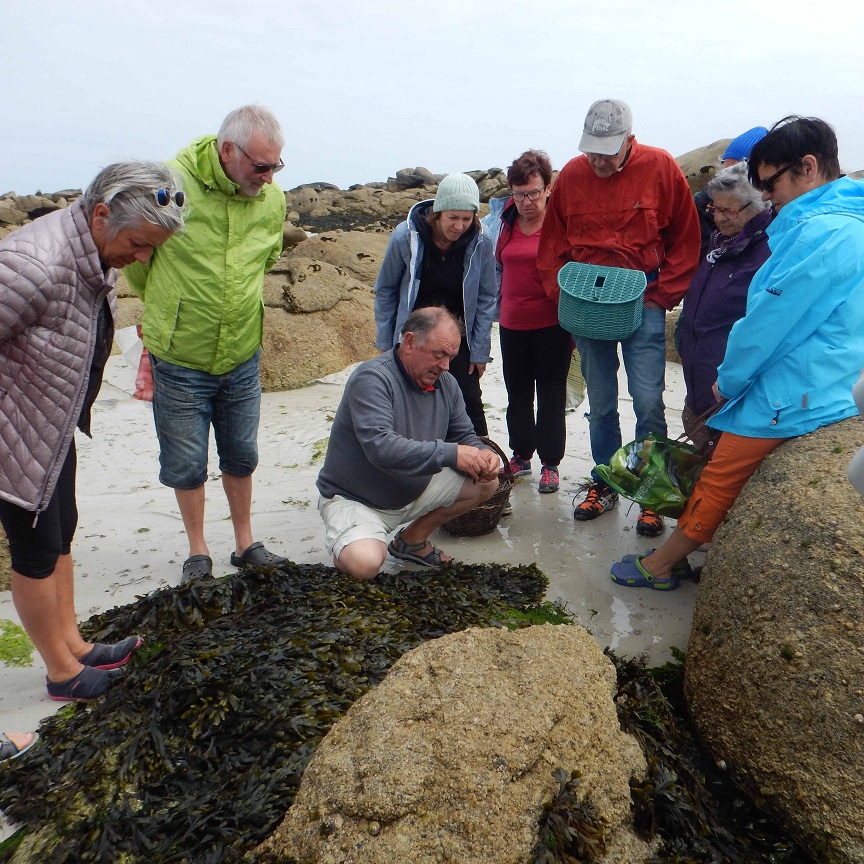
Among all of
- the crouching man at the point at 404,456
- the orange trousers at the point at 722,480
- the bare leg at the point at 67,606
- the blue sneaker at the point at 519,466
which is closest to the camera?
the bare leg at the point at 67,606

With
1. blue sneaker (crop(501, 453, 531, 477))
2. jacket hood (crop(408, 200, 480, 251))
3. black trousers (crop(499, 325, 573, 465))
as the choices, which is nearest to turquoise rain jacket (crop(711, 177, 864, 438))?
black trousers (crop(499, 325, 573, 465))

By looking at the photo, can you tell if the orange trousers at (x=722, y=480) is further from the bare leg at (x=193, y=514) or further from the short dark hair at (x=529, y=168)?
the bare leg at (x=193, y=514)

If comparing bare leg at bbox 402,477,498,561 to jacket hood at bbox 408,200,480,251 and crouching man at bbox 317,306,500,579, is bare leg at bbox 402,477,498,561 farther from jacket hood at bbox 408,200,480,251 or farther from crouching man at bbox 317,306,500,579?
jacket hood at bbox 408,200,480,251

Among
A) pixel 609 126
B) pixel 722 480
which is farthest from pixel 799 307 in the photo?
pixel 609 126

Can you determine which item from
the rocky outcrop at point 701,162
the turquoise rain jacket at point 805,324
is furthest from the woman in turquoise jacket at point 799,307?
the rocky outcrop at point 701,162

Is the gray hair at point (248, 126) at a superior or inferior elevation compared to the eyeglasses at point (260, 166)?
superior

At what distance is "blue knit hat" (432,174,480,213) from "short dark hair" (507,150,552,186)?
1.00 ft

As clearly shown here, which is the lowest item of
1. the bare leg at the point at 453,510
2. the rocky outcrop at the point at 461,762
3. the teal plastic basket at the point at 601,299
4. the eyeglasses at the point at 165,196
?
the bare leg at the point at 453,510

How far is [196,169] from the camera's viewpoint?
3385 mm

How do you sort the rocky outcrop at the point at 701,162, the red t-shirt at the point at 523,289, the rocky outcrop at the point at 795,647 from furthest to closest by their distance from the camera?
the rocky outcrop at the point at 701,162
the red t-shirt at the point at 523,289
the rocky outcrop at the point at 795,647

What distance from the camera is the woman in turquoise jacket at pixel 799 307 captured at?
2.89 meters

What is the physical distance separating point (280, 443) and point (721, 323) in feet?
12.3

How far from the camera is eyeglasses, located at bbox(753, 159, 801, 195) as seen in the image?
118 inches

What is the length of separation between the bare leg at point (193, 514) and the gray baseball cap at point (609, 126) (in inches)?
106
